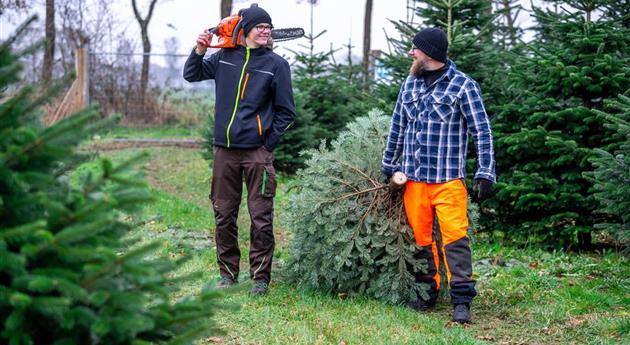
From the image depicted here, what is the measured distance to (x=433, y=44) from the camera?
5.62 metres

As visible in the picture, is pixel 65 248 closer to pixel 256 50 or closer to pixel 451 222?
pixel 451 222

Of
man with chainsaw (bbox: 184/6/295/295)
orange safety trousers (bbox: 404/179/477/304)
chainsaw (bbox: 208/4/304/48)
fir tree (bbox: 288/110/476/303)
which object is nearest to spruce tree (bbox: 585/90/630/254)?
fir tree (bbox: 288/110/476/303)

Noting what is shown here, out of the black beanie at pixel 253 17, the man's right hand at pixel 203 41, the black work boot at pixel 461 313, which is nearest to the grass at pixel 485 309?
the black work boot at pixel 461 313

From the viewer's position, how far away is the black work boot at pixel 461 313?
216 inches

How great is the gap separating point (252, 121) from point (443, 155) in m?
1.52

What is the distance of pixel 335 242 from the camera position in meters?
5.92

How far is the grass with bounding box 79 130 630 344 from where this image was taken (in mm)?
4961

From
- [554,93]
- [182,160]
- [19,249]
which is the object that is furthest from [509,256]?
[182,160]

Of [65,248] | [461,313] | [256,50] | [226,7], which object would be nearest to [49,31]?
[226,7]

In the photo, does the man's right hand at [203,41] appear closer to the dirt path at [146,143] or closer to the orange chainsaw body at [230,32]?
the orange chainsaw body at [230,32]

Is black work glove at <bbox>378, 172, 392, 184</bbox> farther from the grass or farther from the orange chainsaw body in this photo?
the orange chainsaw body

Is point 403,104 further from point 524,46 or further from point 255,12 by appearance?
point 524,46

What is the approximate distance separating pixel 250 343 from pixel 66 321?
102 inches

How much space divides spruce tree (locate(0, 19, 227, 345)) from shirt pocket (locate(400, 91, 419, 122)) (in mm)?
3481
